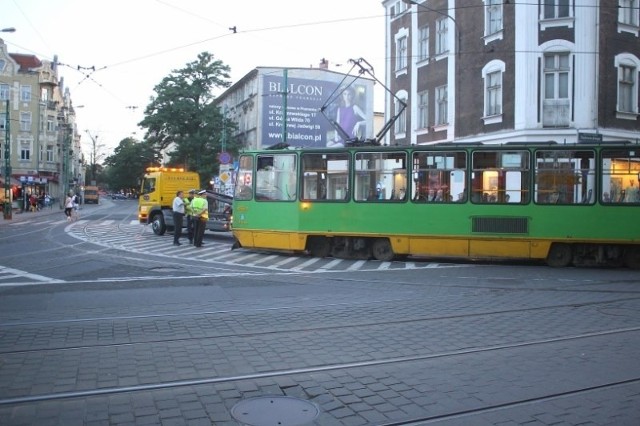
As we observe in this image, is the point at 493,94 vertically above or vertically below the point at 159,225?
above

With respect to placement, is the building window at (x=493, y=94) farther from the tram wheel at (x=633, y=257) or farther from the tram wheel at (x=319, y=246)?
the tram wheel at (x=319, y=246)

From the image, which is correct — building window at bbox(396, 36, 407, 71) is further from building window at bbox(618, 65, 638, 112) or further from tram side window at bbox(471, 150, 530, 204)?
tram side window at bbox(471, 150, 530, 204)

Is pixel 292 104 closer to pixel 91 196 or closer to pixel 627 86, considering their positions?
pixel 627 86

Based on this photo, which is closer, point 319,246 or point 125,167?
point 319,246

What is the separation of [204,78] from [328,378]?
55174 mm

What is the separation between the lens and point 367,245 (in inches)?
666

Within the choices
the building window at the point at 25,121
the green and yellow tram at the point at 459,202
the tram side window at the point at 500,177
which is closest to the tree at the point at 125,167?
the building window at the point at 25,121

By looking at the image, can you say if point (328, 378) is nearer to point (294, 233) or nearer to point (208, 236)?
point (294, 233)

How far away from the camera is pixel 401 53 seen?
102ft

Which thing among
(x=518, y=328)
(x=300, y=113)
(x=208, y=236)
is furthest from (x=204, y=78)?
(x=518, y=328)

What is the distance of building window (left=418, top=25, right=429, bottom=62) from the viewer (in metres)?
28.7

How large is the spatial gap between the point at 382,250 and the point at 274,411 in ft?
40.0

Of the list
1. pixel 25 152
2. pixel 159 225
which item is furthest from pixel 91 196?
pixel 159 225

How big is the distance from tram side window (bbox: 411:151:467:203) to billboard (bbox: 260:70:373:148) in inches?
563
